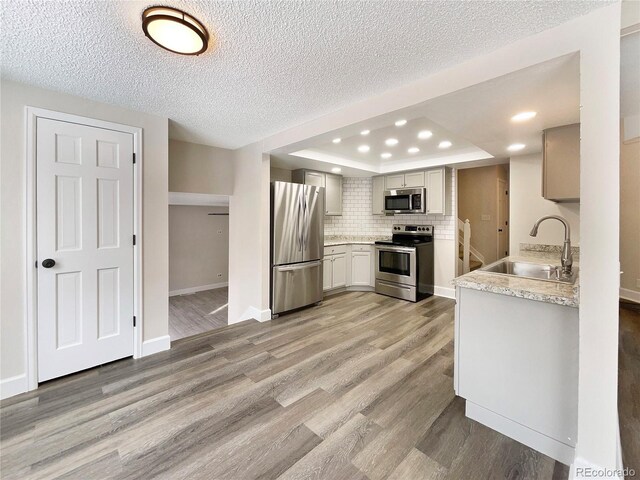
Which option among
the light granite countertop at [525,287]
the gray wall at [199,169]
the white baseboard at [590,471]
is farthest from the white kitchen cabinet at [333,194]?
the white baseboard at [590,471]

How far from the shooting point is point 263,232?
141 inches

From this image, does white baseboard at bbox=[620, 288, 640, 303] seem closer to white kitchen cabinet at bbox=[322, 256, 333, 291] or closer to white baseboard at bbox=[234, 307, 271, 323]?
white kitchen cabinet at bbox=[322, 256, 333, 291]

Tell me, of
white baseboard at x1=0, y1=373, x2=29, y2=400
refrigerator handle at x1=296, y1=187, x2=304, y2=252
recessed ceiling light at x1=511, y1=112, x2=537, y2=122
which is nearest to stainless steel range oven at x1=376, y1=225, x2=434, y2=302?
refrigerator handle at x1=296, y1=187, x2=304, y2=252

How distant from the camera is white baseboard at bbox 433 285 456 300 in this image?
461 cm

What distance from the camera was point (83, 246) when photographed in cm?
233

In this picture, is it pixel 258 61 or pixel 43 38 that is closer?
pixel 43 38

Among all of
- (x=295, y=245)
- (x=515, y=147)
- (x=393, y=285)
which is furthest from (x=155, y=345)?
(x=515, y=147)

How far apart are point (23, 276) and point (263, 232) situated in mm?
2177

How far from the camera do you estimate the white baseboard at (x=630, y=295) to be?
400cm

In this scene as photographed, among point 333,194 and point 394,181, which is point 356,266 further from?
point 394,181

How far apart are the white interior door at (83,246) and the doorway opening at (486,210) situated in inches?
231

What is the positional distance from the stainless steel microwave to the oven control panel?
368 millimetres

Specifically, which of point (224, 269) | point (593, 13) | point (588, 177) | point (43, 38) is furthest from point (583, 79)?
point (224, 269)

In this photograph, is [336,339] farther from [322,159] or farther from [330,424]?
[322,159]
